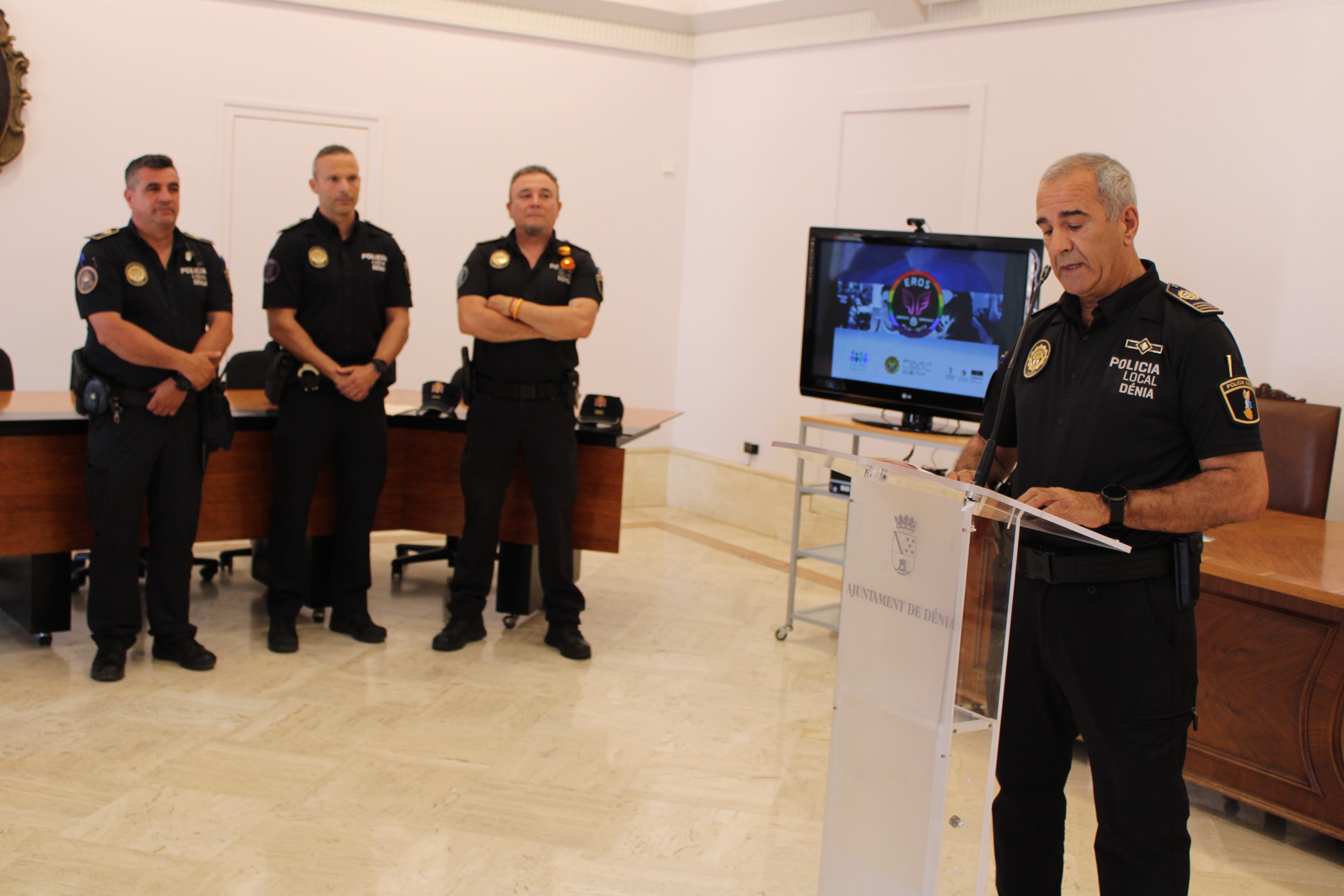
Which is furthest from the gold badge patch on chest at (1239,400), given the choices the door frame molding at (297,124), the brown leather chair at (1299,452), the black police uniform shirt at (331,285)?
the door frame molding at (297,124)

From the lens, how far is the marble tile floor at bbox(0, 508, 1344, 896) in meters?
2.54

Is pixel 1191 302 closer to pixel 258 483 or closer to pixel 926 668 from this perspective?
pixel 926 668

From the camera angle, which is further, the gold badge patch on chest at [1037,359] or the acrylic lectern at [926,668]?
the gold badge patch on chest at [1037,359]

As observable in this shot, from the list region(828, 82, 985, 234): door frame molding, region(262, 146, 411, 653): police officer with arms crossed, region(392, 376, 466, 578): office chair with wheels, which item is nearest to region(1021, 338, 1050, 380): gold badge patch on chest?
region(392, 376, 466, 578): office chair with wheels

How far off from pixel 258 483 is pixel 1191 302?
3.51 metres

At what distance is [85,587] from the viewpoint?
15.4 feet

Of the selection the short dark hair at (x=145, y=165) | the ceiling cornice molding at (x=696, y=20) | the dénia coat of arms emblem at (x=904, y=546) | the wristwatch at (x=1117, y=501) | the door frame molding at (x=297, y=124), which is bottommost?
the dénia coat of arms emblem at (x=904, y=546)

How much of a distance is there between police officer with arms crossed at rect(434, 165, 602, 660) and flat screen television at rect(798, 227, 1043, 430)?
3.64 ft

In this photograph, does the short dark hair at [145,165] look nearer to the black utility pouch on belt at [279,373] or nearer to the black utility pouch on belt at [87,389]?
the black utility pouch on belt at [87,389]

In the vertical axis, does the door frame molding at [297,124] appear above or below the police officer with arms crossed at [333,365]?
above

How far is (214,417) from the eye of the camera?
12.0 feet

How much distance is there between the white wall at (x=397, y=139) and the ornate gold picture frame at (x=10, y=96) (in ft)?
0.22

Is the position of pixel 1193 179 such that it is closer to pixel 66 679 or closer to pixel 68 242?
pixel 66 679

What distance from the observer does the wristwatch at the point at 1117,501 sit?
1759 mm
